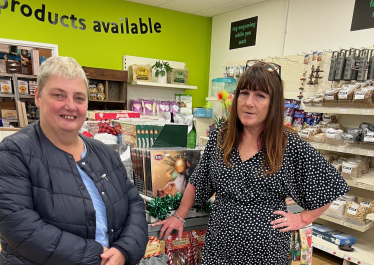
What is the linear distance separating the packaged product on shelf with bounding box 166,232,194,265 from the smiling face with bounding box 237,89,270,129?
760mm

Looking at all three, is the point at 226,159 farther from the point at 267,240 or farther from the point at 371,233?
the point at 371,233

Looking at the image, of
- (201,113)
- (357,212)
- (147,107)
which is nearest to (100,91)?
(147,107)

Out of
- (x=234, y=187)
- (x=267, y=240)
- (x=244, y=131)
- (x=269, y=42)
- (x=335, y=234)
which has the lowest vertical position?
(x=335, y=234)

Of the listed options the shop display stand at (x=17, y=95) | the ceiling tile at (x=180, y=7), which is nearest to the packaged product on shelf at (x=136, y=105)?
the shop display stand at (x=17, y=95)

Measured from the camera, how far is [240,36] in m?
5.22

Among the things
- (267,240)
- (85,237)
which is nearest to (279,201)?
(267,240)

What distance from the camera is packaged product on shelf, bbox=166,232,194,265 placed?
1589 millimetres

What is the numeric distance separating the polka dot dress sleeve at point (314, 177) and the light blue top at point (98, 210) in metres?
0.86

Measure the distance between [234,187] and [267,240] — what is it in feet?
0.96

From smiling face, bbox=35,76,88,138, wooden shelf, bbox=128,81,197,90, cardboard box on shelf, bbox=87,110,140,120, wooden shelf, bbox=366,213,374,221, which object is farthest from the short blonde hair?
wooden shelf, bbox=128,81,197,90

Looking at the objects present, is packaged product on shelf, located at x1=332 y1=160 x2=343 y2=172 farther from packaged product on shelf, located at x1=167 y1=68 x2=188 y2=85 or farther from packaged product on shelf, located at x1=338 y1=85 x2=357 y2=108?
packaged product on shelf, located at x1=167 y1=68 x2=188 y2=85

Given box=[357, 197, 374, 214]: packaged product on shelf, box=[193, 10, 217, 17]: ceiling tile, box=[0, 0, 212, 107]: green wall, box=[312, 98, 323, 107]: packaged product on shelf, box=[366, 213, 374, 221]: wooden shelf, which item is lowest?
box=[366, 213, 374, 221]: wooden shelf

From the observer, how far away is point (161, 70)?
5027 millimetres

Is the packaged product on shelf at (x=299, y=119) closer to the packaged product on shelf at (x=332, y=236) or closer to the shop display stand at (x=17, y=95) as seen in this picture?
the packaged product on shelf at (x=332, y=236)
